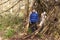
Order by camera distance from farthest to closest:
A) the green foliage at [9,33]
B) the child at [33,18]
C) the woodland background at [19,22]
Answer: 1. the green foliage at [9,33]
2. the child at [33,18]
3. the woodland background at [19,22]

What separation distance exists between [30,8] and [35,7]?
0.72 feet

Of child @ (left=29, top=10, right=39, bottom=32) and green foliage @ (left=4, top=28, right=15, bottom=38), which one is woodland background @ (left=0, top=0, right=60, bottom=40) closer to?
green foliage @ (left=4, top=28, right=15, bottom=38)

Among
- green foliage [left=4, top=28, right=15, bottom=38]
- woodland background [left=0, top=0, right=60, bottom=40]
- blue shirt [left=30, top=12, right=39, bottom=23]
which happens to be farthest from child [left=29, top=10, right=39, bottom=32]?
green foliage [left=4, top=28, right=15, bottom=38]

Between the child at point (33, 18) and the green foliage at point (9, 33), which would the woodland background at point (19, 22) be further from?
the child at point (33, 18)

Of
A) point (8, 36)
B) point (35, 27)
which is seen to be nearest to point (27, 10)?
point (35, 27)

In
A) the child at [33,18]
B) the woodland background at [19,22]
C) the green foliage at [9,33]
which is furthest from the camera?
the green foliage at [9,33]

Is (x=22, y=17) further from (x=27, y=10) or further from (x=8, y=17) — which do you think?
(x=27, y=10)

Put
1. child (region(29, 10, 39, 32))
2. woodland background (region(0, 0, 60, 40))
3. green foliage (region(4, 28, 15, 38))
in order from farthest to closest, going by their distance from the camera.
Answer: green foliage (region(4, 28, 15, 38)) → child (region(29, 10, 39, 32)) → woodland background (region(0, 0, 60, 40))

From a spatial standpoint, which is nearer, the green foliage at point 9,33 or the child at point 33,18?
the child at point 33,18

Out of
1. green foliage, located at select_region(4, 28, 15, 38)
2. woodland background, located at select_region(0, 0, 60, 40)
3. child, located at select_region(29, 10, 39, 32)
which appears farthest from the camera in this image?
green foliage, located at select_region(4, 28, 15, 38)

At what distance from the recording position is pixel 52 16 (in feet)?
15.6

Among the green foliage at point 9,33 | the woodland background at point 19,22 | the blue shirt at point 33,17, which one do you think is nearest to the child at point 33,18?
the blue shirt at point 33,17

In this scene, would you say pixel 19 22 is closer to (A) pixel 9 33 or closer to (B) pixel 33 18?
(A) pixel 9 33

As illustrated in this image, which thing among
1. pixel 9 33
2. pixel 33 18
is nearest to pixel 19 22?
pixel 9 33
